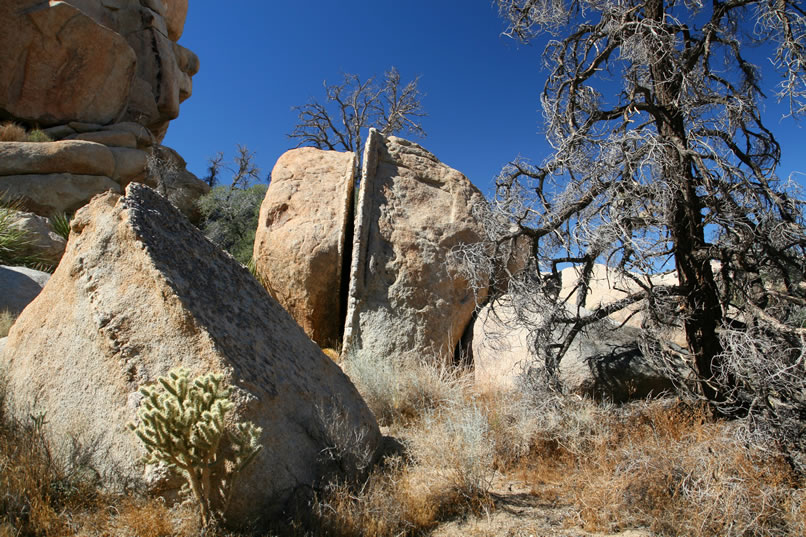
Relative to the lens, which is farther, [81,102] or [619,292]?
[81,102]

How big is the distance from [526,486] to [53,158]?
17.3 m

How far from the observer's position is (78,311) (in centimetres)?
364

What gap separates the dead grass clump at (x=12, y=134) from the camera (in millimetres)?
17016

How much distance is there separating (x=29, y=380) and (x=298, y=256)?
4246 millimetres

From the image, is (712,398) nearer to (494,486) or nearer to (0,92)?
(494,486)

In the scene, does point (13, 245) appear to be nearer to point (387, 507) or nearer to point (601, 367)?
point (387, 507)

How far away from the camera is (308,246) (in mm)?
7742

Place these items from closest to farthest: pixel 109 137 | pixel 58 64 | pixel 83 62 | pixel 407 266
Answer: pixel 407 266 → pixel 109 137 → pixel 58 64 → pixel 83 62

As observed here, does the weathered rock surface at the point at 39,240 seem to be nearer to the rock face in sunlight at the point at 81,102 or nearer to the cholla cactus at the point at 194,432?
the rock face in sunlight at the point at 81,102

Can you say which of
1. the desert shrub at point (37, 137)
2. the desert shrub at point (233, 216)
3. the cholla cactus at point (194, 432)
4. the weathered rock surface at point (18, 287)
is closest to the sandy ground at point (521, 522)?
the cholla cactus at point (194, 432)

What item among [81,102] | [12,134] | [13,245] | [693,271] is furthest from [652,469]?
[81,102]

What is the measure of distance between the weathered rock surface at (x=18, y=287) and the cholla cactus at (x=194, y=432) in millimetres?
5746

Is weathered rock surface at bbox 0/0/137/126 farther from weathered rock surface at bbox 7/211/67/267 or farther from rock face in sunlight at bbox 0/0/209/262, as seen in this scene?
weathered rock surface at bbox 7/211/67/267

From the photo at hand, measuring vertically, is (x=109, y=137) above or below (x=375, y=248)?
above
